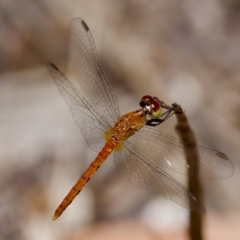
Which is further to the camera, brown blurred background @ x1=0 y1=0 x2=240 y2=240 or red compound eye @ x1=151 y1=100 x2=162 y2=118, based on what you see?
brown blurred background @ x1=0 y1=0 x2=240 y2=240

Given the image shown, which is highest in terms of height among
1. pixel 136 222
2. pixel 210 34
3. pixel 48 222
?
pixel 210 34

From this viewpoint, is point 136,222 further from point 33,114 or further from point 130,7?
point 130,7

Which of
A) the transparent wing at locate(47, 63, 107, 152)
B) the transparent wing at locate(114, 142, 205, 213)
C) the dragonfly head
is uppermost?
the dragonfly head

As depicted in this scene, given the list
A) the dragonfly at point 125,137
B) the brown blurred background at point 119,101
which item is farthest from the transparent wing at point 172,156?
the brown blurred background at point 119,101

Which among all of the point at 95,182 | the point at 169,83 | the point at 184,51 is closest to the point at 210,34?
A: the point at 184,51

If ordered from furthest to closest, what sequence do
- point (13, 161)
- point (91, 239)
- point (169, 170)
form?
point (13, 161)
point (91, 239)
point (169, 170)

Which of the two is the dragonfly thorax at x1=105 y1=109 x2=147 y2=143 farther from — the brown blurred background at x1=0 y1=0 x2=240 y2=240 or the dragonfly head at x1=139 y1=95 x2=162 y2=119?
the brown blurred background at x1=0 y1=0 x2=240 y2=240

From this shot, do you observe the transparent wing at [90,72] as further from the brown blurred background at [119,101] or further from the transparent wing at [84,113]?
the brown blurred background at [119,101]

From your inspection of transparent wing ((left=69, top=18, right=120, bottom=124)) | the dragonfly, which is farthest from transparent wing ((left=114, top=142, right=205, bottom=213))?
transparent wing ((left=69, top=18, right=120, bottom=124))
